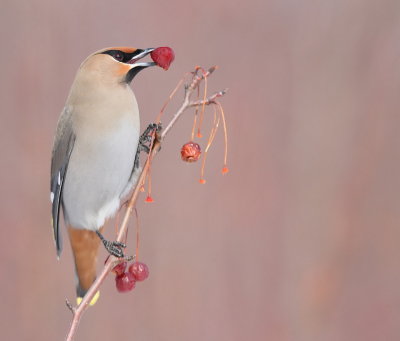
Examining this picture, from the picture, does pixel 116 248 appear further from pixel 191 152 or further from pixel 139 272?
pixel 191 152

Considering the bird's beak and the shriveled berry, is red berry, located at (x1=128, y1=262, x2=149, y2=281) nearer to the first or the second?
the shriveled berry

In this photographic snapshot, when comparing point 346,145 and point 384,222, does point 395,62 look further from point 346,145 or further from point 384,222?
point 384,222

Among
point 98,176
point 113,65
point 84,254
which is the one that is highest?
point 113,65

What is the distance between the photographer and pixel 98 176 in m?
1.64

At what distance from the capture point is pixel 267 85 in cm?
326

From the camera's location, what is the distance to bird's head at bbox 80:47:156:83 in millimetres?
1506

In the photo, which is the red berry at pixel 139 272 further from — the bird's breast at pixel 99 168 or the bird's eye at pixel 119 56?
the bird's eye at pixel 119 56

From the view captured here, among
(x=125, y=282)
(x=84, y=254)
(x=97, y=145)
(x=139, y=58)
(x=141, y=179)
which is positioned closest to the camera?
(x=141, y=179)

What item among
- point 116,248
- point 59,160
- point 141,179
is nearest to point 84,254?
point 59,160

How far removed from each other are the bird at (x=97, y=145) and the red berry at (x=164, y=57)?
121 mm

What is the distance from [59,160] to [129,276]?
0.46 meters

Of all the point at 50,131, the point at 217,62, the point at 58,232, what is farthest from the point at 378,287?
the point at 58,232

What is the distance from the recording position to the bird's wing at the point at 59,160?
5.47 feet

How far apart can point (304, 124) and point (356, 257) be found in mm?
733
